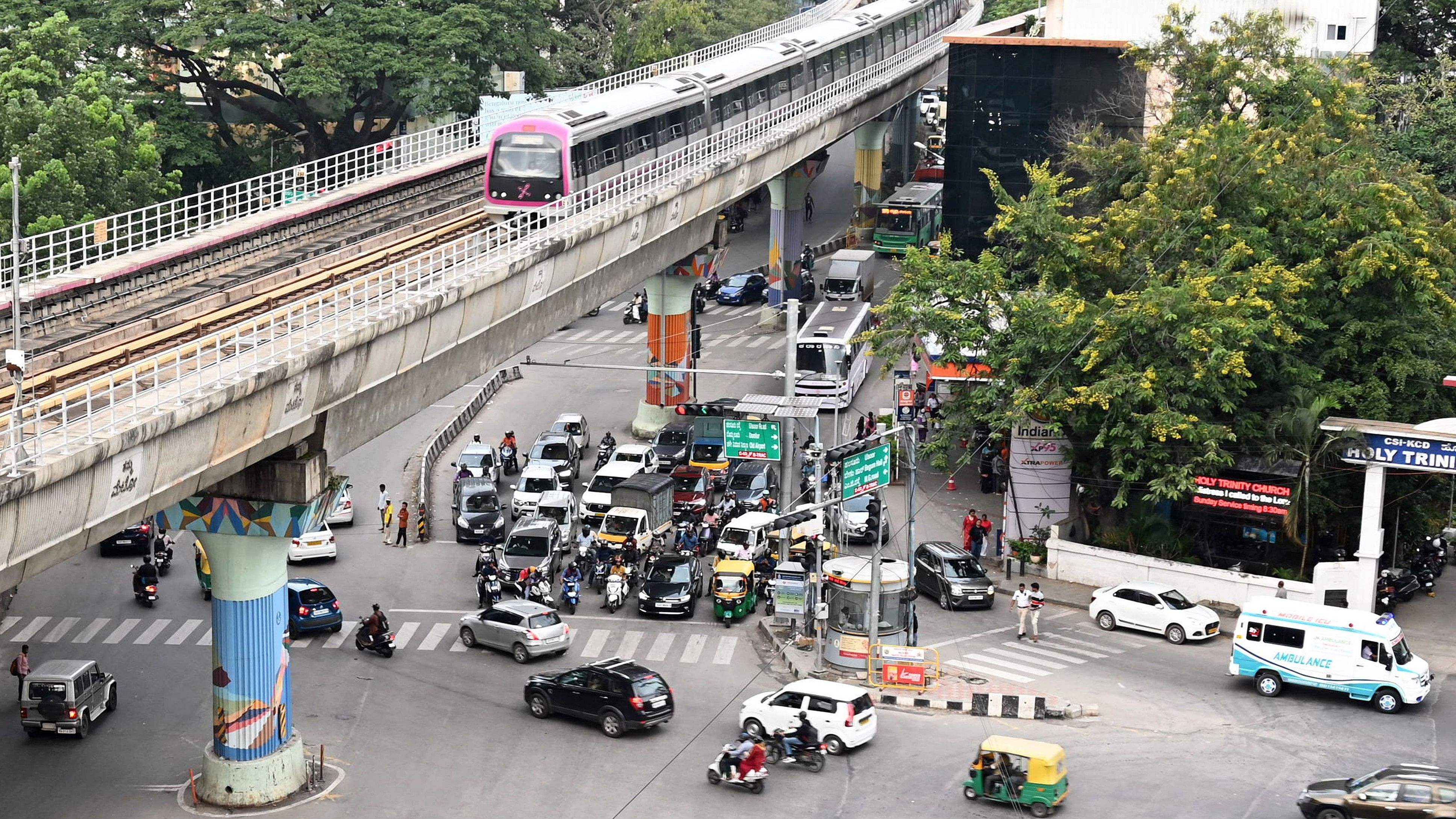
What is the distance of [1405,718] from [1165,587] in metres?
8.73

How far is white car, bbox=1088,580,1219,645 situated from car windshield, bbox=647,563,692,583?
1052 centimetres

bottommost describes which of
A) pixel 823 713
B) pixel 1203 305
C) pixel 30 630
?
pixel 30 630

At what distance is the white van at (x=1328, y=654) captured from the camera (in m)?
40.8

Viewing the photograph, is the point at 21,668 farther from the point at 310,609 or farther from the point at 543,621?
the point at 543,621

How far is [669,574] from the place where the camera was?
48781mm

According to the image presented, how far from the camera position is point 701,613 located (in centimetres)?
4894

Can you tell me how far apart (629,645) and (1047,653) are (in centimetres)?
1022

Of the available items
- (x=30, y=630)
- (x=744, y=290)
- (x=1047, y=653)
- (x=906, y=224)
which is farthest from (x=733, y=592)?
(x=906, y=224)

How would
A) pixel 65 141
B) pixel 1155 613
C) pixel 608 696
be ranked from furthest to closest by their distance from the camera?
pixel 65 141
pixel 1155 613
pixel 608 696

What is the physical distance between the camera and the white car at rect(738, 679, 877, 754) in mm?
37844

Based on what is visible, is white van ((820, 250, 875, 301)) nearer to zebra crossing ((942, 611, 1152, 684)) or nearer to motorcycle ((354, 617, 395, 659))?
zebra crossing ((942, 611, 1152, 684))

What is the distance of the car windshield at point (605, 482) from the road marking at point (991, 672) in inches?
627

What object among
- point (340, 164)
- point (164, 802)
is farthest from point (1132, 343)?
point (340, 164)

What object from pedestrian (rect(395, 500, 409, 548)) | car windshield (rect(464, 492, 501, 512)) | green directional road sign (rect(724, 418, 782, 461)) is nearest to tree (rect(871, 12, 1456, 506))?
green directional road sign (rect(724, 418, 782, 461))
